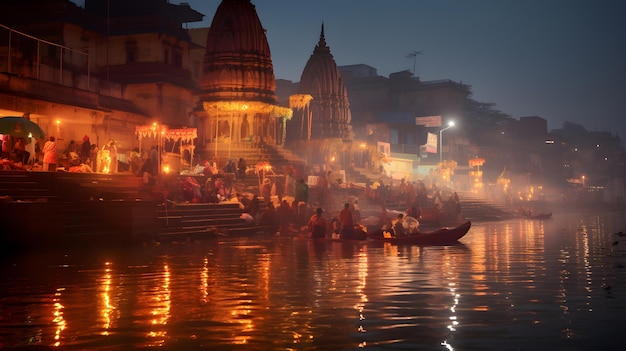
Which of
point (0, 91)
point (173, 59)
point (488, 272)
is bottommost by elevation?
point (488, 272)

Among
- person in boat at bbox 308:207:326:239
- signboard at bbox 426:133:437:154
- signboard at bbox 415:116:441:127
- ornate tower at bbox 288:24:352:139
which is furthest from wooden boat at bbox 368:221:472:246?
signboard at bbox 415:116:441:127

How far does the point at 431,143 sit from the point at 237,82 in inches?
1401

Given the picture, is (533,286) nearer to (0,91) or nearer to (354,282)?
(354,282)

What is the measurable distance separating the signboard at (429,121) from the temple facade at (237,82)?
1346 inches

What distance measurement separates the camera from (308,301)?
31.6 ft

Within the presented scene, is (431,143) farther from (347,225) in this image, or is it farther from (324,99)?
(347,225)

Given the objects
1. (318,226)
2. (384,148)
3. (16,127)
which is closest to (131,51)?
(16,127)

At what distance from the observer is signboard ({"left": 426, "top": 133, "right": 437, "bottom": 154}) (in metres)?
70.6

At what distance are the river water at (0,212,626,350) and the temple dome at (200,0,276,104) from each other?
2405 cm

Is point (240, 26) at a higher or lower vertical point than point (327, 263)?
higher

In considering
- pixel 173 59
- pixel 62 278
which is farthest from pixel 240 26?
pixel 62 278

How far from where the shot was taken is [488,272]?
13.5 m

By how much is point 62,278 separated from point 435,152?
63006 mm

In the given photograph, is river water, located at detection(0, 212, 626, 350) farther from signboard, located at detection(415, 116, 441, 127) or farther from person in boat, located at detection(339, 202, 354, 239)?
signboard, located at detection(415, 116, 441, 127)
